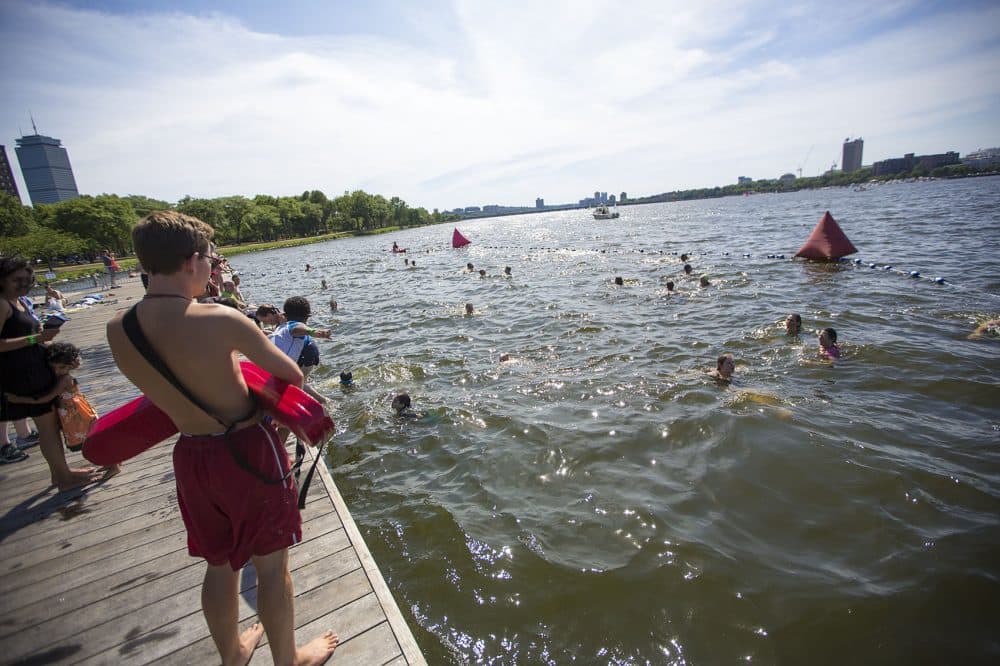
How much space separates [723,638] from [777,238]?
3276cm

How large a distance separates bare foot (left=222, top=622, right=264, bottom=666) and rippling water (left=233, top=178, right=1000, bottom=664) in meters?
1.41

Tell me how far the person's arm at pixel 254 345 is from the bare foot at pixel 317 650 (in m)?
1.74

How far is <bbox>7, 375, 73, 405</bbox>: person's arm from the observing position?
4.40 m

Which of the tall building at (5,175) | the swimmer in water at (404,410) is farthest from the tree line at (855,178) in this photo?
the tall building at (5,175)

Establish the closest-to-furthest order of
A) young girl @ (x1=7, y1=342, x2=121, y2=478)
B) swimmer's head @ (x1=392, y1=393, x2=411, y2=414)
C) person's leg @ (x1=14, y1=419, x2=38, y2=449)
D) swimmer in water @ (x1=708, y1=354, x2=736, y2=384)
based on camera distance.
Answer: young girl @ (x1=7, y1=342, x2=121, y2=478) < person's leg @ (x1=14, y1=419, x2=38, y2=449) < swimmer's head @ (x1=392, y1=393, x2=411, y2=414) < swimmer in water @ (x1=708, y1=354, x2=736, y2=384)

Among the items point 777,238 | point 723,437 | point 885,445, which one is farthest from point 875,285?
point 777,238

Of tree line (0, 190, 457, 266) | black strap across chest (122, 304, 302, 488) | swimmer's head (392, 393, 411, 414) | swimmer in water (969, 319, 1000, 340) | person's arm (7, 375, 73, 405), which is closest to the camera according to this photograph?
black strap across chest (122, 304, 302, 488)

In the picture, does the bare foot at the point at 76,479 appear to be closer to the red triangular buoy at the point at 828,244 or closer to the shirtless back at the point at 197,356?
the shirtless back at the point at 197,356

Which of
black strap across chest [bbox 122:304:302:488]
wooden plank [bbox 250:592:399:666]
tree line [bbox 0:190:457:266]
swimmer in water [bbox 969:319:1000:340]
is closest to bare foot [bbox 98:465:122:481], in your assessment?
wooden plank [bbox 250:592:399:666]

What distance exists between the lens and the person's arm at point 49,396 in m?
4.40

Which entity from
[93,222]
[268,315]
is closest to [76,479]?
[268,315]

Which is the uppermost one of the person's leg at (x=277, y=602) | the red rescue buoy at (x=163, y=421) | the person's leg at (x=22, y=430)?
the red rescue buoy at (x=163, y=421)

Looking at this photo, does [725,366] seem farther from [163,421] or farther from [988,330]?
[163,421]

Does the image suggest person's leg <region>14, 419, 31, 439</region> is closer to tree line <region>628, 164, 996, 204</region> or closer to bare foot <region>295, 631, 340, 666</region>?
bare foot <region>295, 631, 340, 666</region>
